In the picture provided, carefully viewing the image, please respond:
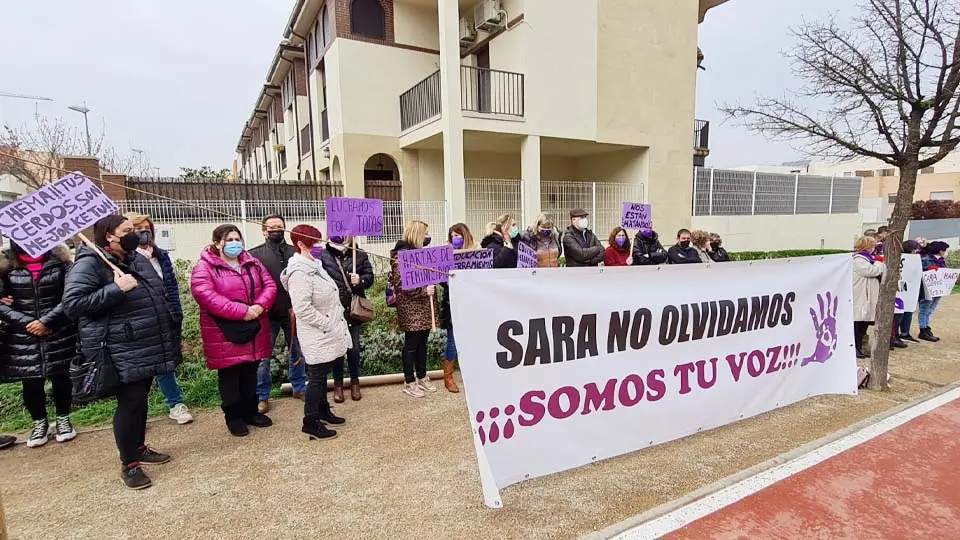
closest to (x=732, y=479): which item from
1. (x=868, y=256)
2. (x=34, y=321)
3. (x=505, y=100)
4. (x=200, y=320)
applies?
(x=200, y=320)

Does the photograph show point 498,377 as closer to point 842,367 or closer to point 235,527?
point 235,527

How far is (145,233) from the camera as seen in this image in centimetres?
405

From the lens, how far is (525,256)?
541 cm

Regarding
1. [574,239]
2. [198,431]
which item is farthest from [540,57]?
[198,431]

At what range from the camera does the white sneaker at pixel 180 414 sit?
4.21 m

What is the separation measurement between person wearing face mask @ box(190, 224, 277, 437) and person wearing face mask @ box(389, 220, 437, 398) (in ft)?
3.86

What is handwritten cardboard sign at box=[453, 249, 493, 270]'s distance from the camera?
4.71 meters

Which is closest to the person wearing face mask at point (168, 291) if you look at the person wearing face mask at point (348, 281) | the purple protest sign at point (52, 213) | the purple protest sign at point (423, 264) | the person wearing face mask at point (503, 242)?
the purple protest sign at point (52, 213)

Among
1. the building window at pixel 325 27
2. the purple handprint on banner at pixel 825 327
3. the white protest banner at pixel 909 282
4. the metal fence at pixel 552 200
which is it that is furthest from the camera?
the building window at pixel 325 27

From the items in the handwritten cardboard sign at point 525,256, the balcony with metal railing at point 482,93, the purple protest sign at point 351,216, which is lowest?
the handwritten cardboard sign at point 525,256

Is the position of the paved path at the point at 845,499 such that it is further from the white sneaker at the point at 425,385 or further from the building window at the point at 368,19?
the building window at the point at 368,19

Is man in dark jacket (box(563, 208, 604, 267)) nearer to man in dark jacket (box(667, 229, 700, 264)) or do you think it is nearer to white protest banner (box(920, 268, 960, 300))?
man in dark jacket (box(667, 229, 700, 264))

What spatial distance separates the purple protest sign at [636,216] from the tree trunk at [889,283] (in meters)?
2.91

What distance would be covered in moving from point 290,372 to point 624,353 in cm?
323
